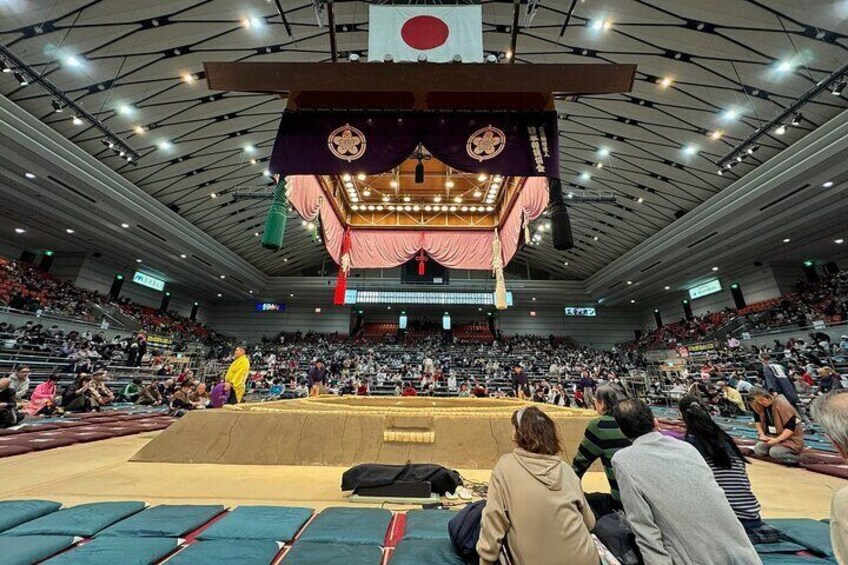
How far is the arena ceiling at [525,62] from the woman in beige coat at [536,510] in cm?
566

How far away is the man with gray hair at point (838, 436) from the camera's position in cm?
76

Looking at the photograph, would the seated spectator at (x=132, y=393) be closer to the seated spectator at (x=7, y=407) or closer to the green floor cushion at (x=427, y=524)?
the seated spectator at (x=7, y=407)

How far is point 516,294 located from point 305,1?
15612 mm

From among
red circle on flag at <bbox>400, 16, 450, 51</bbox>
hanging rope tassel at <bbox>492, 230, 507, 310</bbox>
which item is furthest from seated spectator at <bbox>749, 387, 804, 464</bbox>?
red circle on flag at <bbox>400, 16, 450, 51</bbox>

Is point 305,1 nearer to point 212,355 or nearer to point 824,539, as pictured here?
point 824,539

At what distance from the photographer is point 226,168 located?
9398mm

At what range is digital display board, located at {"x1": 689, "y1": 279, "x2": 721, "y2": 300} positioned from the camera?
14371 mm

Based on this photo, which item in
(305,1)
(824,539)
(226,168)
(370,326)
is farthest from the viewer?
(370,326)

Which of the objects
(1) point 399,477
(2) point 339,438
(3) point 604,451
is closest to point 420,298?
(2) point 339,438

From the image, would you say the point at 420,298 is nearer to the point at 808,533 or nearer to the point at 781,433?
the point at 781,433

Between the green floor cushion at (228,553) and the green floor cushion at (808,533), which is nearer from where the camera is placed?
the green floor cushion at (228,553)

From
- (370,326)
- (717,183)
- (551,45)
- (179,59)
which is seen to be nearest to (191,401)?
(179,59)

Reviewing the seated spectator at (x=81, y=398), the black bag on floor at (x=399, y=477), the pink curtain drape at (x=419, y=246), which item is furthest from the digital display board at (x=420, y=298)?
the black bag on floor at (x=399, y=477)

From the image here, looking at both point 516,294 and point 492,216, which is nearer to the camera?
point 492,216
